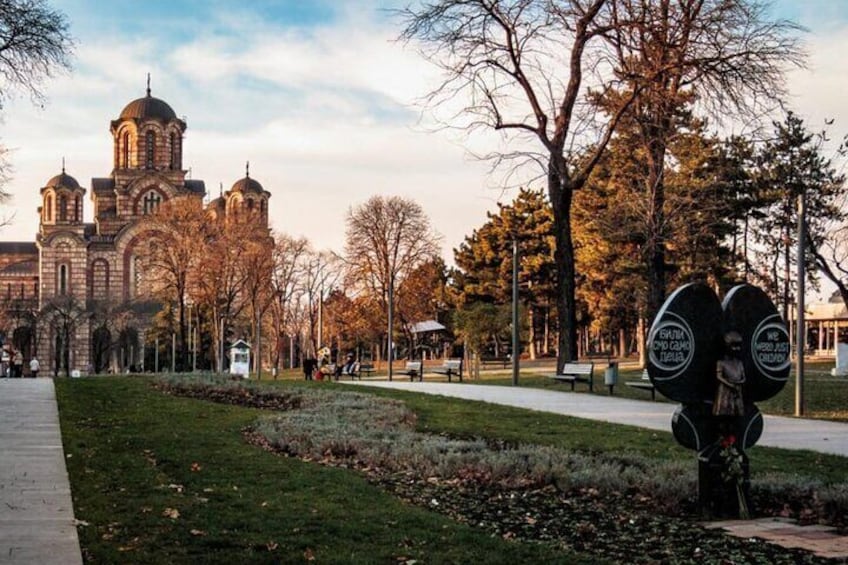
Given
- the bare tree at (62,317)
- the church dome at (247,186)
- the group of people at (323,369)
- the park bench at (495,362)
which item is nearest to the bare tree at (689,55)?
the group of people at (323,369)

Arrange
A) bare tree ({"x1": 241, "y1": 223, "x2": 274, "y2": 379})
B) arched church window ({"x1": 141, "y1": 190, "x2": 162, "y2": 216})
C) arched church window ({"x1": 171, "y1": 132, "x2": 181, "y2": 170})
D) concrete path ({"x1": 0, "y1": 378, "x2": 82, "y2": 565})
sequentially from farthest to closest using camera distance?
arched church window ({"x1": 171, "y1": 132, "x2": 181, "y2": 170}) → arched church window ({"x1": 141, "y1": 190, "x2": 162, "y2": 216}) → bare tree ({"x1": 241, "y1": 223, "x2": 274, "y2": 379}) → concrete path ({"x1": 0, "y1": 378, "x2": 82, "y2": 565})

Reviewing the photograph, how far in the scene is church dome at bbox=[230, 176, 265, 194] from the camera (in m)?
97.2

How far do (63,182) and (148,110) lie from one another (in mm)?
11294

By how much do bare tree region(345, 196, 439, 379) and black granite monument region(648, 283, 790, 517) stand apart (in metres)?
56.2

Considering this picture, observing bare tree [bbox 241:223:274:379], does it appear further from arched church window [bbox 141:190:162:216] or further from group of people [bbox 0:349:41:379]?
arched church window [bbox 141:190:162:216]

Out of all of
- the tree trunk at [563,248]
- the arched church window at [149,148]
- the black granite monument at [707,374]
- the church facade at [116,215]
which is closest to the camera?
the black granite monument at [707,374]

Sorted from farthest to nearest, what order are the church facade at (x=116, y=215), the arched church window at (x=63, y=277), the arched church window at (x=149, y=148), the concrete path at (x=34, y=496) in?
the arched church window at (x=149, y=148)
the arched church window at (x=63, y=277)
the church facade at (x=116, y=215)
the concrete path at (x=34, y=496)

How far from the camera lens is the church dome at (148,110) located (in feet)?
310

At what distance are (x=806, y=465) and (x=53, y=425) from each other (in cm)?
1045

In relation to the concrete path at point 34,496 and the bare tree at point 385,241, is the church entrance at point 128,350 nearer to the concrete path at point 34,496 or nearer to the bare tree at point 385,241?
the bare tree at point 385,241

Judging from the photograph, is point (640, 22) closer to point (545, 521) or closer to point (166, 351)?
point (545, 521)

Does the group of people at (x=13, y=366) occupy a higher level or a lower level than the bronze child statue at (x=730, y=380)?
lower

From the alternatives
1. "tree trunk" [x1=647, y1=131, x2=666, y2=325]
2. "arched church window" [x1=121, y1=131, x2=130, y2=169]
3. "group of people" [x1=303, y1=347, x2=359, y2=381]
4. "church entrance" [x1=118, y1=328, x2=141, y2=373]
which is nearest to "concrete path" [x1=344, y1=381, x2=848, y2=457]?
"tree trunk" [x1=647, y1=131, x2=666, y2=325]

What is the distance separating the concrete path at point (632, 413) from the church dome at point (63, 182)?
256 feet
